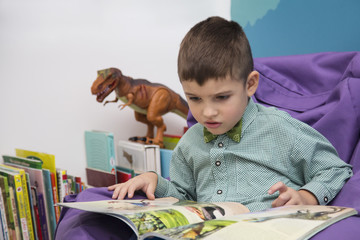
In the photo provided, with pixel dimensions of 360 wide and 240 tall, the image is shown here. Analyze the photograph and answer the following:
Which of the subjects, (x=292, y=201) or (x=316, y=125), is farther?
(x=316, y=125)

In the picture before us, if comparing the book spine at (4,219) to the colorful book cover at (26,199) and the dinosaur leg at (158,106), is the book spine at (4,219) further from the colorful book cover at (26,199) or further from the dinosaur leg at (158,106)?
the dinosaur leg at (158,106)

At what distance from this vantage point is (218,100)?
2.66ft

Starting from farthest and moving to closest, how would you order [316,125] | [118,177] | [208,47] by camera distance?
[118,177]
[316,125]
[208,47]

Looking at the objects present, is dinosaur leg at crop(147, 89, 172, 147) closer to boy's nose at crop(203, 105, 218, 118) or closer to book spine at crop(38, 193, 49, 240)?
book spine at crop(38, 193, 49, 240)

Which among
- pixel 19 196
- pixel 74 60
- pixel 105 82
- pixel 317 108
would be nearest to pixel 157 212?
pixel 317 108

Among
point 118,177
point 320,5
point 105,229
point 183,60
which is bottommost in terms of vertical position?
point 118,177

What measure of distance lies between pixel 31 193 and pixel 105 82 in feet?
1.64

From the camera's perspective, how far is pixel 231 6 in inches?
77.9

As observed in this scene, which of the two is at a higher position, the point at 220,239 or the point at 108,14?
the point at 108,14

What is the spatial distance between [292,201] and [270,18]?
3.86 ft

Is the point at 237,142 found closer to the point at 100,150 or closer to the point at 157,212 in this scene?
the point at 157,212

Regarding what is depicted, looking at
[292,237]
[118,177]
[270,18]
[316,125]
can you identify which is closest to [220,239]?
[292,237]

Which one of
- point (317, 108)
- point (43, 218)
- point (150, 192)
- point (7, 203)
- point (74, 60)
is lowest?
point (43, 218)

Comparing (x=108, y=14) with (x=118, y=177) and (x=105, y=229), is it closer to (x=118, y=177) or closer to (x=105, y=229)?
(x=118, y=177)
